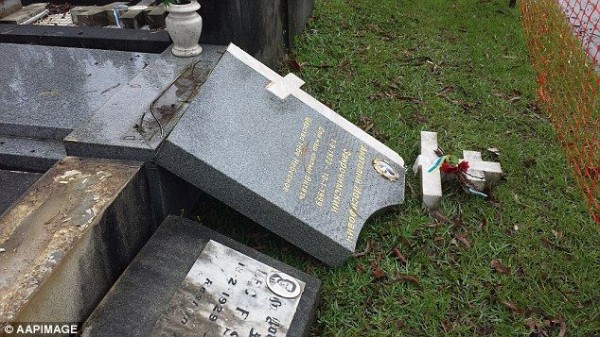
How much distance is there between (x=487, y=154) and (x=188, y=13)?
2.10 m

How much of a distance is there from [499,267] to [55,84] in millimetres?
2635

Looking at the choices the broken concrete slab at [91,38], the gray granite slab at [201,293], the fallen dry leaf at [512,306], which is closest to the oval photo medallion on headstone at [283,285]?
the gray granite slab at [201,293]

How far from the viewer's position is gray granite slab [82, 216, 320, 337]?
1997 millimetres

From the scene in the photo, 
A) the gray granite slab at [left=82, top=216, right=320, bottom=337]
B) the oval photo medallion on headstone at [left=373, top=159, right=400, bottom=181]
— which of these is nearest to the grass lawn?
the oval photo medallion on headstone at [left=373, top=159, right=400, bottom=181]

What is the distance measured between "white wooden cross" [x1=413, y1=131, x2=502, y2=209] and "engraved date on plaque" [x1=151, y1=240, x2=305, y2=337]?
1086 mm

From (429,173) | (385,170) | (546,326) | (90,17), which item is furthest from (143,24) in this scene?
(546,326)

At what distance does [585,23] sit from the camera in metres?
5.78

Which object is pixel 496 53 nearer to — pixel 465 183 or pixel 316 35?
pixel 316 35

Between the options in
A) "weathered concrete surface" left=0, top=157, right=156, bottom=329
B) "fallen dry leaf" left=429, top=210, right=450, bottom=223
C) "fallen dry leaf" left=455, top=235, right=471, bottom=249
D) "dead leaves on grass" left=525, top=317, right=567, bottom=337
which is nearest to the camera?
"weathered concrete surface" left=0, top=157, right=156, bottom=329

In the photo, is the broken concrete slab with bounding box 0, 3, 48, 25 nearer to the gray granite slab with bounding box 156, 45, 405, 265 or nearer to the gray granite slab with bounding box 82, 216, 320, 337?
the gray granite slab with bounding box 156, 45, 405, 265

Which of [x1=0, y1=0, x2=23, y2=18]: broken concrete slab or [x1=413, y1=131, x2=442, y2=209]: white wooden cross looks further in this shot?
[x1=0, y1=0, x2=23, y2=18]: broken concrete slab

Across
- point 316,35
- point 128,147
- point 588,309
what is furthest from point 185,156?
point 316,35

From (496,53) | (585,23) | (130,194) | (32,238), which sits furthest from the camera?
(585,23)

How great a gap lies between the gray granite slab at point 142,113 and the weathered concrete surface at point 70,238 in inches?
2.6
